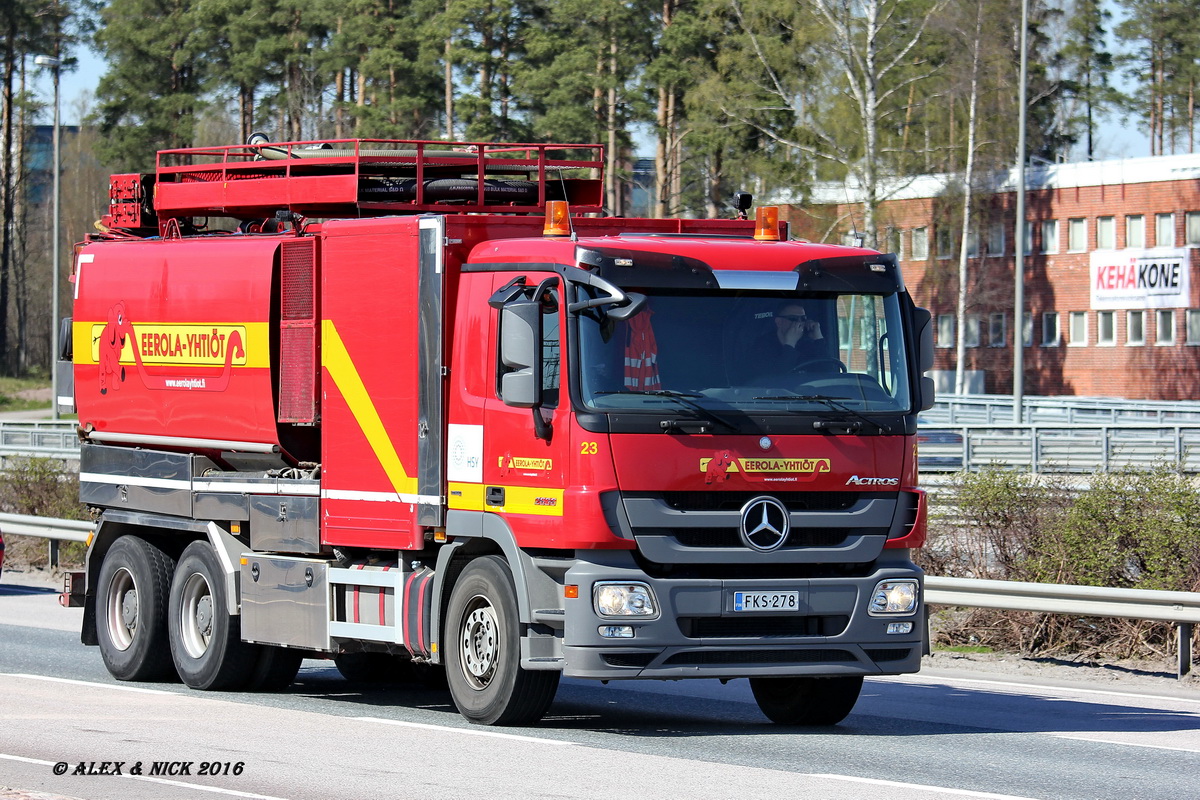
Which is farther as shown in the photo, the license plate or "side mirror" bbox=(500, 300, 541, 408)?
the license plate

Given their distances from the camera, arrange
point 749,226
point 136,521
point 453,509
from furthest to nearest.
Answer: point 136,521 < point 749,226 < point 453,509

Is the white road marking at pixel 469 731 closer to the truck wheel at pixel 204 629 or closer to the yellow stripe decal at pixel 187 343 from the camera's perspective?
the truck wheel at pixel 204 629

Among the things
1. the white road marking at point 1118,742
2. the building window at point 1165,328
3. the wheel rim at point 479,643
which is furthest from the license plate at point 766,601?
the building window at point 1165,328

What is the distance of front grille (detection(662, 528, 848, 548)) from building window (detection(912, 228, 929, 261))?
61.8 metres

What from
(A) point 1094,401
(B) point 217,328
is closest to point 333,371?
(B) point 217,328

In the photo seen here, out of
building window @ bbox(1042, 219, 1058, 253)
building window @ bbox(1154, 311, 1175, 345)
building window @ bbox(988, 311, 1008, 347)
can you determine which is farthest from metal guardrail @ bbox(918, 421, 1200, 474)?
building window @ bbox(988, 311, 1008, 347)

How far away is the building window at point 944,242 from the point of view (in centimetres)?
6974

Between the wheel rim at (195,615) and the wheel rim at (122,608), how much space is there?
662 mm

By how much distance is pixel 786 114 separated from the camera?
53750mm

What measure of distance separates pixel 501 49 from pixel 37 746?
5558cm

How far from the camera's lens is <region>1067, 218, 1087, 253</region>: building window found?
219 feet

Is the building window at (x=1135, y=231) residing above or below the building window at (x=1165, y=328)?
above

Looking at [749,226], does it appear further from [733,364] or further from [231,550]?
[231,550]

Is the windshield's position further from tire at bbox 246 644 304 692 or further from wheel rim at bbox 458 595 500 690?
tire at bbox 246 644 304 692
